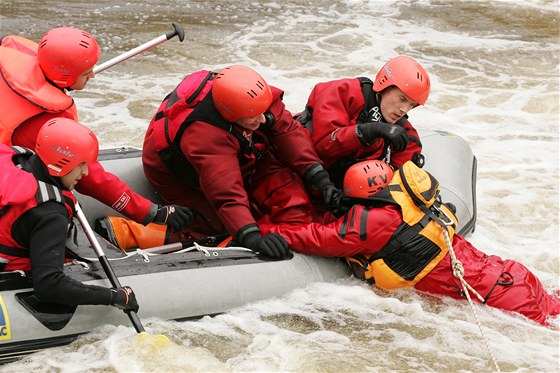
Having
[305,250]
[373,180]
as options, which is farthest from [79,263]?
[373,180]

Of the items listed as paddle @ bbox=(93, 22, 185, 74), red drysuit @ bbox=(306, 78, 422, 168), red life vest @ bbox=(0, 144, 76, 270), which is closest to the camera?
red life vest @ bbox=(0, 144, 76, 270)

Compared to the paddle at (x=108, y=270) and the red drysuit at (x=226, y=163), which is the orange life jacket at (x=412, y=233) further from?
the paddle at (x=108, y=270)

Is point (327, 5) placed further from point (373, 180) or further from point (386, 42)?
point (373, 180)

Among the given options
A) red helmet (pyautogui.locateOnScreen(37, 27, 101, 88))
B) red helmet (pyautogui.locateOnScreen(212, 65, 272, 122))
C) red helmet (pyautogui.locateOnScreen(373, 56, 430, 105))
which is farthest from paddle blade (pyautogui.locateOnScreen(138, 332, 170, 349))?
red helmet (pyautogui.locateOnScreen(373, 56, 430, 105))

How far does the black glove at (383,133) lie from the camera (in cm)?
402

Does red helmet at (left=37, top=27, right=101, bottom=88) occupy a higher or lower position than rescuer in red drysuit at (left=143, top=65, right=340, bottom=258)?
higher

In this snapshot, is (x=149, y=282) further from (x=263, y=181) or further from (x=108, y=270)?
(x=263, y=181)

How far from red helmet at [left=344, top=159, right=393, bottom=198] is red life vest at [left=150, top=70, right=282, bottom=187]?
1.70 feet

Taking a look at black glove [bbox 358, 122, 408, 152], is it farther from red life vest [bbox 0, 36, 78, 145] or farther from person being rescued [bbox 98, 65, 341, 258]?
red life vest [bbox 0, 36, 78, 145]

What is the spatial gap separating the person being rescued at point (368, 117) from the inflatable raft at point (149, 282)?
24.0 inches

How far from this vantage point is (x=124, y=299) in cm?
319

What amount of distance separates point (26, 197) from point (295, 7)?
810 cm

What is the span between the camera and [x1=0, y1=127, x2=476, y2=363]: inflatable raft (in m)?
3.17

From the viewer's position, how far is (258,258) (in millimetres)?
3764
